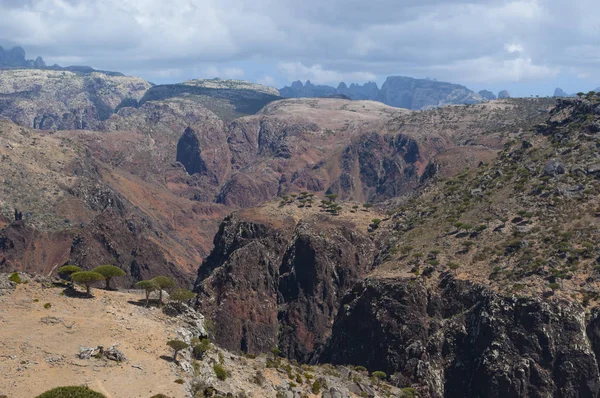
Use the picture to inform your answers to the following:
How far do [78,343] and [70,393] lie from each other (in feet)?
46.8

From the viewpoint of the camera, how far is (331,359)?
114125mm

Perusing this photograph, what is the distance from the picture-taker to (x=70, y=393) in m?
46.8

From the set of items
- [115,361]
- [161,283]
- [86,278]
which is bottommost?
[115,361]

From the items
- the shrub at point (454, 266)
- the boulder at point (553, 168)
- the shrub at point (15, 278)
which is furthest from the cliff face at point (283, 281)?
the shrub at point (15, 278)

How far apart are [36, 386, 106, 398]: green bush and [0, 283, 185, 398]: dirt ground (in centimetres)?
428

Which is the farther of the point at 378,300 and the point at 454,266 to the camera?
the point at 454,266

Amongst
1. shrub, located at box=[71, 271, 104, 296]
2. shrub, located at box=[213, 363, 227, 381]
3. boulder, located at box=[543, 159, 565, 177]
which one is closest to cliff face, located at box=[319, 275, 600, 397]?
boulder, located at box=[543, 159, 565, 177]

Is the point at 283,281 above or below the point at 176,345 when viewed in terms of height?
below

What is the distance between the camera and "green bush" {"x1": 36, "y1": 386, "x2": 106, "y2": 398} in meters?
46.4

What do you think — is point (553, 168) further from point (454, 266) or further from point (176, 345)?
point (176, 345)

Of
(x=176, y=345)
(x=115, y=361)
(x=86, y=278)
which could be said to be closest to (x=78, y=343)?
(x=115, y=361)

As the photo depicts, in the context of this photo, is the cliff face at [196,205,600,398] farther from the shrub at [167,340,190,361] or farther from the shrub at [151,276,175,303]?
the shrub at [167,340,190,361]

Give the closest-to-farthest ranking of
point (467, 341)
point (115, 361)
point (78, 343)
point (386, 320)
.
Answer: point (115, 361)
point (78, 343)
point (467, 341)
point (386, 320)

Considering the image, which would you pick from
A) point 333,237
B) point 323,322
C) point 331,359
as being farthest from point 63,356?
point 333,237
